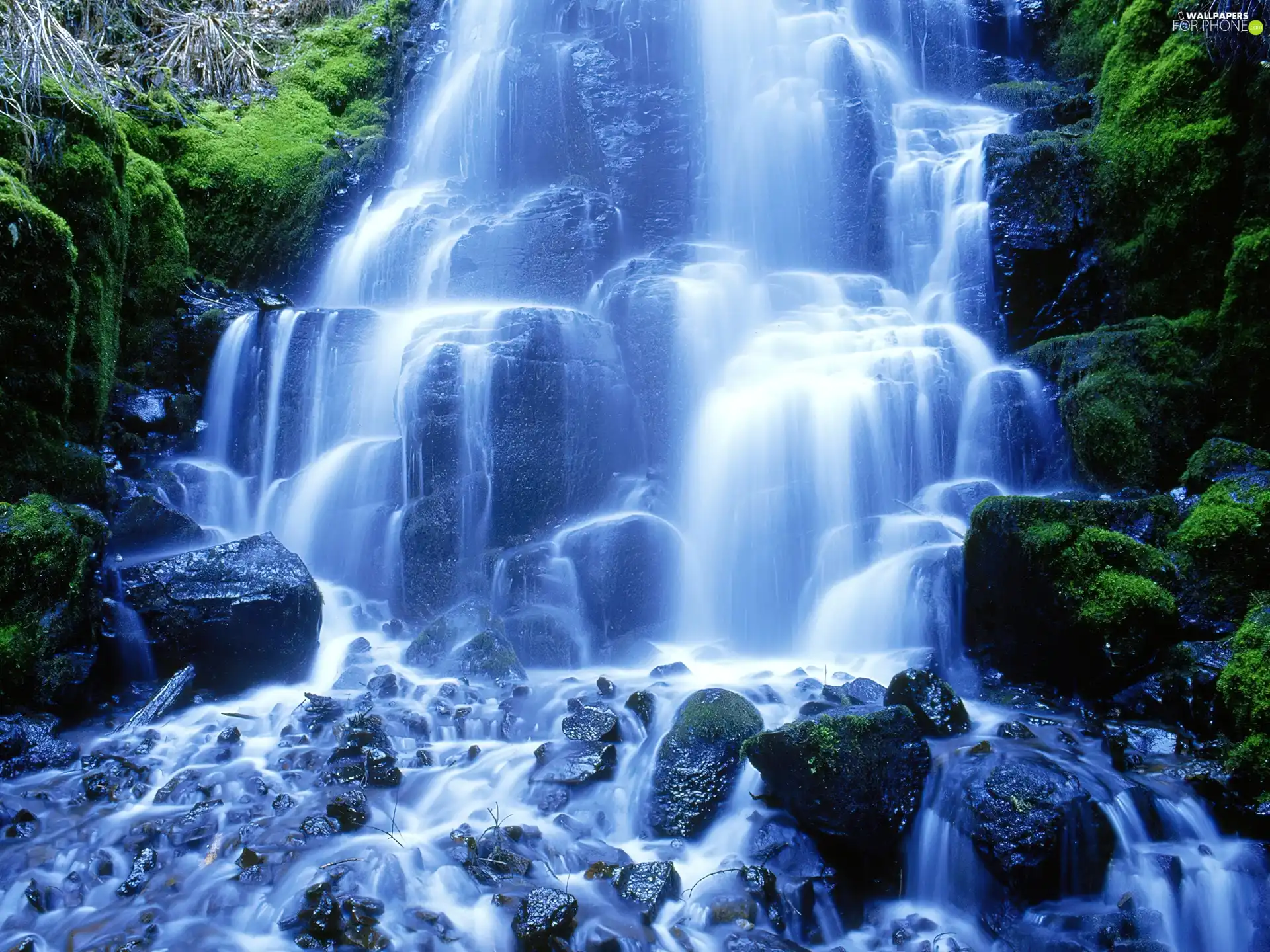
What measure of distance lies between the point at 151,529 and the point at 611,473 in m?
4.79

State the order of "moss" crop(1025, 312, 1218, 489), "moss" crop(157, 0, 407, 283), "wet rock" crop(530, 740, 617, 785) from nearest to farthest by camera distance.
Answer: "wet rock" crop(530, 740, 617, 785)
"moss" crop(1025, 312, 1218, 489)
"moss" crop(157, 0, 407, 283)

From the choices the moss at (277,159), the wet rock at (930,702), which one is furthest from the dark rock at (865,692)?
the moss at (277,159)

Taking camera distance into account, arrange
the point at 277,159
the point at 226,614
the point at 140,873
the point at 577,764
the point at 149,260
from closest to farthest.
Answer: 1. the point at 140,873
2. the point at 577,764
3. the point at 226,614
4. the point at 149,260
5. the point at 277,159

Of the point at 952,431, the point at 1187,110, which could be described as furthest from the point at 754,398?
the point at 1187,110

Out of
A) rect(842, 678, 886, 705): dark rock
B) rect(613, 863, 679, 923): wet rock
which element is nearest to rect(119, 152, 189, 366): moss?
rect(613, 863, 679, 923): wet rock

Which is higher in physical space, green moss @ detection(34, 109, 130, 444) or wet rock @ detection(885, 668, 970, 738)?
green moss @ detection(34, 109, 130, 444)

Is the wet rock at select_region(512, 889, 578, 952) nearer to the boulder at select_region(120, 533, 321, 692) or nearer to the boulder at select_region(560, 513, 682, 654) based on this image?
the boulder at select_region(560, 513, 682, 654)

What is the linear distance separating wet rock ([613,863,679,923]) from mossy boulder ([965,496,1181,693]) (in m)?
3.66

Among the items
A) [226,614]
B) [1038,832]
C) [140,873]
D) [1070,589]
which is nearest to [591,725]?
[140,873]

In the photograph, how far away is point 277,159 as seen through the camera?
13016 millimetres

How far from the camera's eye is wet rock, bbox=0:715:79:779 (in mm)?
5496

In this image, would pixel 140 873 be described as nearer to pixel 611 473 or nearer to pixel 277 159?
pixel 611 473

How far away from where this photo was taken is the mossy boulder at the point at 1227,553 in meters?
6.03

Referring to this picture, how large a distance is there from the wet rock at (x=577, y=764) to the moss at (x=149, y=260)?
26.4 feet
